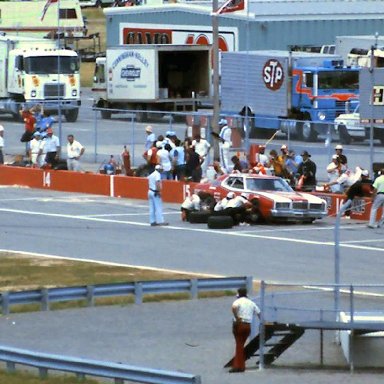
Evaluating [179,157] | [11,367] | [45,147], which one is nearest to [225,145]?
[179,157]

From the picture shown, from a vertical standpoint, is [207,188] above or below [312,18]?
below

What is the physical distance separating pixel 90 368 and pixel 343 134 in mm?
23826

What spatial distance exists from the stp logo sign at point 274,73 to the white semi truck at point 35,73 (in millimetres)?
8555

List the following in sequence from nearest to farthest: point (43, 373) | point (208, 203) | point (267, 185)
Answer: point (43, 373) → point (267, 185) → point (208, 203)

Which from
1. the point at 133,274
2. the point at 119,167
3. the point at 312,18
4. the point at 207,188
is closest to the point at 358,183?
the point at 207,188

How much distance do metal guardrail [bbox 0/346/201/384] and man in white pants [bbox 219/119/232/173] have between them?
2096 cm

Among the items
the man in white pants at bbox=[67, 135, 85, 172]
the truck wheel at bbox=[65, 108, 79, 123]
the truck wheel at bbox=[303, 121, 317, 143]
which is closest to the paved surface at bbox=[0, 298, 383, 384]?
the truck wheel at bbox=[303, 121, 317, 143]

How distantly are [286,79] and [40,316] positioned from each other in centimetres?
3061

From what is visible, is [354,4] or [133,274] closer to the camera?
[133,274]

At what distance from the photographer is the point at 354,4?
67750mm

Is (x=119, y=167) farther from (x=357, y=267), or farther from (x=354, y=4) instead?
(x=354, y=4)

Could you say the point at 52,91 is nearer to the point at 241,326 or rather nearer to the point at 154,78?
the point at 154,78

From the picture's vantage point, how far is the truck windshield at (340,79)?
54.3m

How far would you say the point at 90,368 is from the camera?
1917 cm
